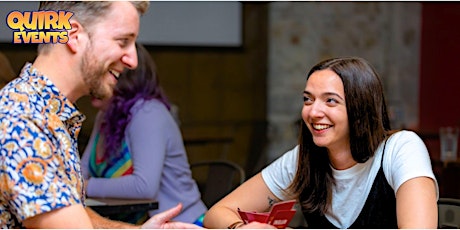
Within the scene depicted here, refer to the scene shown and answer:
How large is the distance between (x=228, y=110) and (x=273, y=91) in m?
0.43

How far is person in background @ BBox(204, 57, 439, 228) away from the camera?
207 centimetres

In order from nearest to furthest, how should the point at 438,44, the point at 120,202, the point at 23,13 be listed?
the point at 23,13 < the point at 120,202 < the point at 438,44

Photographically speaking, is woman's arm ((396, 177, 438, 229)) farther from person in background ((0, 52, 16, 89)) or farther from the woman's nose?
person in background ((0, 52, 16, 89))

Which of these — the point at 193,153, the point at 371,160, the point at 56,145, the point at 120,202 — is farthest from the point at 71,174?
the point at 193,153

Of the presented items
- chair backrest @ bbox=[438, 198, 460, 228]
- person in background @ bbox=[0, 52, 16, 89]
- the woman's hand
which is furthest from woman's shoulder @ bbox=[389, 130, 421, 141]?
person in background @ bbox=[0, 52, 16, 89]

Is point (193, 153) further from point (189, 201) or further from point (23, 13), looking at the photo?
point (23, 13)

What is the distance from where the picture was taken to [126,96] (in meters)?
3.01

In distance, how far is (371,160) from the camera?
7.09ft

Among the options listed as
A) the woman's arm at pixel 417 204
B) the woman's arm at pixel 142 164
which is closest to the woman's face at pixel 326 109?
the woman's arm at pixel 417 204

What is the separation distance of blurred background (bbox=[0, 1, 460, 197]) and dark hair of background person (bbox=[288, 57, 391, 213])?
13.4 feet

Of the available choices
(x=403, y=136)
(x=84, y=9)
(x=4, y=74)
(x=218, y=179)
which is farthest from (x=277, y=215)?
(x=4, y=74)

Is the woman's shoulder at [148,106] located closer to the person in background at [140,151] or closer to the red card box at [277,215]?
the person in background at [140,151]

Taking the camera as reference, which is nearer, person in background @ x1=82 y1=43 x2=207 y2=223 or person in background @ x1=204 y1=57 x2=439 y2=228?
person in background @ x1=204 y1=57 x2=439 y2=228

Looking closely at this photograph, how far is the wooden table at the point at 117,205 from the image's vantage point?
8.53ft
